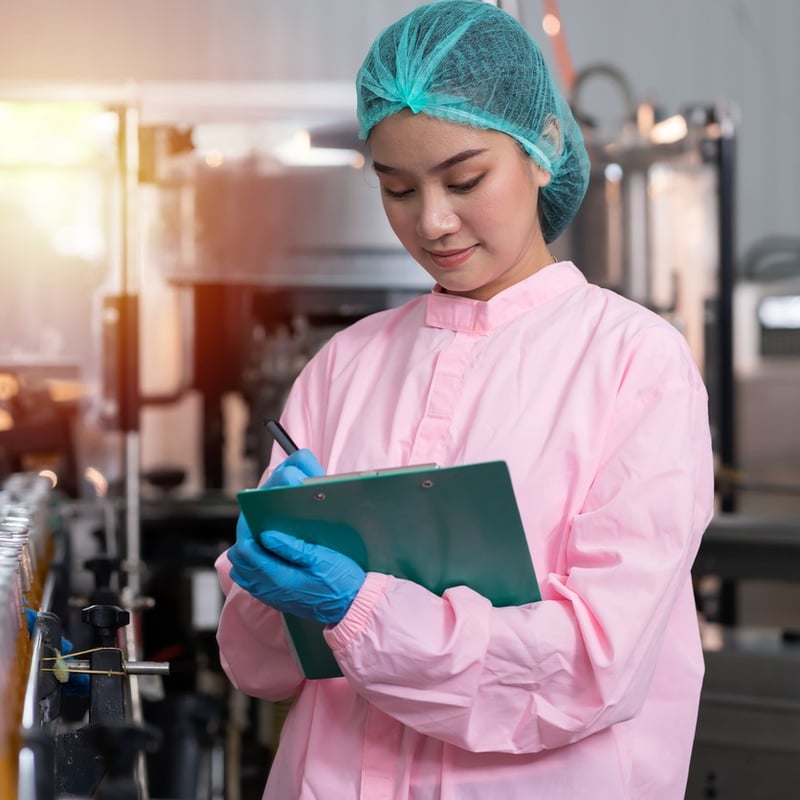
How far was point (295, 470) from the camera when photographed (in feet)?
2.98

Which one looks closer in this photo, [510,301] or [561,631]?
[561,631]

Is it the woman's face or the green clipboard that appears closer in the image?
the green clipboard

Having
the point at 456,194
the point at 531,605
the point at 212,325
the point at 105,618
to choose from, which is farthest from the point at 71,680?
the point at 212,325

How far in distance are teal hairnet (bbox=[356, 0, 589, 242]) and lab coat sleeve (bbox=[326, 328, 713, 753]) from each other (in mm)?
282

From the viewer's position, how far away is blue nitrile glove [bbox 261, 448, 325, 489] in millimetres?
900

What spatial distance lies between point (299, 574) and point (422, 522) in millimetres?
100

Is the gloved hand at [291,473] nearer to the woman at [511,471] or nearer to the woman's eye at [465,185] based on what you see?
the woman at [511,471]

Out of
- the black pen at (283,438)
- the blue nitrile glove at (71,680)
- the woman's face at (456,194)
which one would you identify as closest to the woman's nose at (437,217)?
the woman's face at (456,194)

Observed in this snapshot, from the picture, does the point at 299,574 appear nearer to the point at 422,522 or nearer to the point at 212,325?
the point at 422,522

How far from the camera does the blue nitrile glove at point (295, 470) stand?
0.90 m

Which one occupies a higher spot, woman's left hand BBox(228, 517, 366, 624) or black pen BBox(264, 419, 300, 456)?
black pen BBox(264, 419, 300, 456)

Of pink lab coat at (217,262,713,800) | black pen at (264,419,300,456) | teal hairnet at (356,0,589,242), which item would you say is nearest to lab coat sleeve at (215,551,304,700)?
pink lab coat at (217,262,713,800)

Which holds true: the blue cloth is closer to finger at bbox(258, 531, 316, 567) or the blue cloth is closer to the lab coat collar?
finger at bbox(258, 531, 316, 567)

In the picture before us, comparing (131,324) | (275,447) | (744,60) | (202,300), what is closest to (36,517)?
(275,447)
